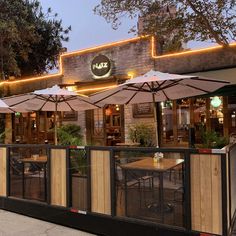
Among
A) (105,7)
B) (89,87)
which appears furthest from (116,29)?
(89,87)

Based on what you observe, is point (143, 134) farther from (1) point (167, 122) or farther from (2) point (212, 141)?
(2) point (212, 141)

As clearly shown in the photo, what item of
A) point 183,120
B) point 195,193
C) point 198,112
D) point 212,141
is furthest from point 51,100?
point 195,193

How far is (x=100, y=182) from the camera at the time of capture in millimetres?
5355

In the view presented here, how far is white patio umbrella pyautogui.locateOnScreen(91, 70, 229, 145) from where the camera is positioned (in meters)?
6.09

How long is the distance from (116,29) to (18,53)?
8.70 meters

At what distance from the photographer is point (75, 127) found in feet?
44.9

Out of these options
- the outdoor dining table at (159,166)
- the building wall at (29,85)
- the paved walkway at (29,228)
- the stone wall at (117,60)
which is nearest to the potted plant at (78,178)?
the paved walkway at (29,228)

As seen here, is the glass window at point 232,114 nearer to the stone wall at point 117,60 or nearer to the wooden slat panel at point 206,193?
the stone wall at point 117,60

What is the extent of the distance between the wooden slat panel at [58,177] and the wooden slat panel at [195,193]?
2.34m

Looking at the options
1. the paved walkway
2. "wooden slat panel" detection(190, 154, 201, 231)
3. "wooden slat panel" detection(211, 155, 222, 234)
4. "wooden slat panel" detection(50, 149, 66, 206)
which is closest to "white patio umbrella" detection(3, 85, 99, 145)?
"wooden slat panel" detection(50, 149, 66, 206)

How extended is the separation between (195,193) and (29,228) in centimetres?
294

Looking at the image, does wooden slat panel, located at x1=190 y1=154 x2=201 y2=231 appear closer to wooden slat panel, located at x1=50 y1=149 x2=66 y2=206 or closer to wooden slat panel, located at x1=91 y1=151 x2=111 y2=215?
wooden slat panel, located at x1=91 y1=151 x2=111 y2=215

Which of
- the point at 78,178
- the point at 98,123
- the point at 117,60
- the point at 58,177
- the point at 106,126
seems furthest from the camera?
the point at 98,123

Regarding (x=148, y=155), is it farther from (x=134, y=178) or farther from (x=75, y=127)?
(x=75, y=127)
